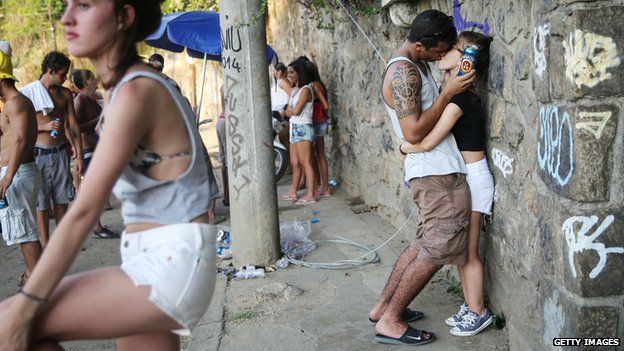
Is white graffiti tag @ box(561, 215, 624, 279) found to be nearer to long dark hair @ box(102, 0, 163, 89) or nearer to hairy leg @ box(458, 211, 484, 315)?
hairy leg @ box(458, 211, 484, 315)

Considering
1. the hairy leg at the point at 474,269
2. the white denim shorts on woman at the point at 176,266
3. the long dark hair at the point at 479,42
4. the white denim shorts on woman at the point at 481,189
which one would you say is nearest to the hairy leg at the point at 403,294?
the hairy leg at the point at 474,269

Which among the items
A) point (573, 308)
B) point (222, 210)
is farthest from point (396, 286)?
point (222, 210)

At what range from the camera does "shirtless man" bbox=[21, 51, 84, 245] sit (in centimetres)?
592

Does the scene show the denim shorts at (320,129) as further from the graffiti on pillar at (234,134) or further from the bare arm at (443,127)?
the bare arm at (443,127)

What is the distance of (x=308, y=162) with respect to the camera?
7750 millimetres

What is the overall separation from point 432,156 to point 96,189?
2.24m

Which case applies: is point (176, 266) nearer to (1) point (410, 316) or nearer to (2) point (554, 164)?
(2) point (554, 164)

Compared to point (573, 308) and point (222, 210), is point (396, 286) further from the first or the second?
point (222, 210)

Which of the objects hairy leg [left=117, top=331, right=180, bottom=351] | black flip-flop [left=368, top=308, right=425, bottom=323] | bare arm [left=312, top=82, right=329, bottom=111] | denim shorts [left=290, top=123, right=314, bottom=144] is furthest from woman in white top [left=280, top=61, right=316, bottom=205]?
hairy leg [left=117, top=331, right=180, bottom=351]

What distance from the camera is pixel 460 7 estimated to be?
161 inches

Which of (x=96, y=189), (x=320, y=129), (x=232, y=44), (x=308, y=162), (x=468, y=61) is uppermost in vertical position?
(x=232, y=44)

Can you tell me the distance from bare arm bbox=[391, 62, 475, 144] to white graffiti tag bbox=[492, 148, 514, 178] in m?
0.42

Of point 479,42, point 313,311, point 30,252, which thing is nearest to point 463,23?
point 479,42

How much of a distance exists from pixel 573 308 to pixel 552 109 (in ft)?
2.76
